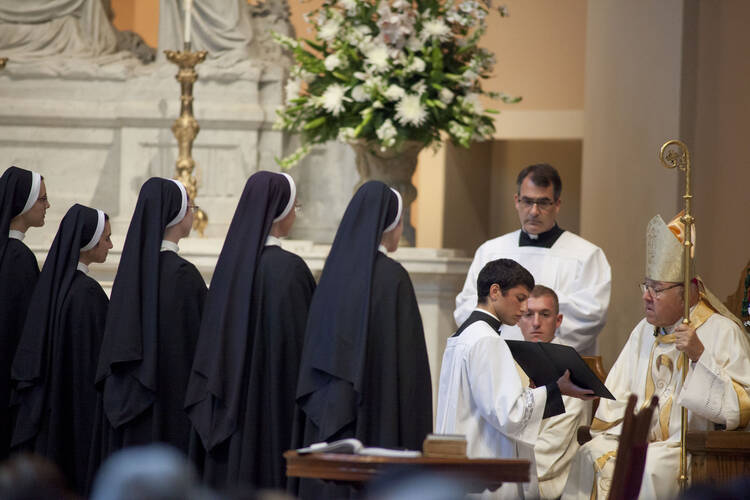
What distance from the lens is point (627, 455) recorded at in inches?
181

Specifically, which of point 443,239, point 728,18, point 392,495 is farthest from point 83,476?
point 443,239

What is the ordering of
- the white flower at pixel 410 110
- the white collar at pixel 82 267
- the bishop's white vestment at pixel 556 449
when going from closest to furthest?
the white collar at pixel 82 267 → the bishop's white vestment at pixel 556 449 → the white flower at pixel 410 110

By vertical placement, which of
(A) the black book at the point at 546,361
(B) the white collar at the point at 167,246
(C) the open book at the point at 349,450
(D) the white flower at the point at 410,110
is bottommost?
(C) the open book at the point at 349,450

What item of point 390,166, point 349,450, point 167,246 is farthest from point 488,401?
point 390,166

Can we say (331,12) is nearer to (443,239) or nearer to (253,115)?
(253,115)

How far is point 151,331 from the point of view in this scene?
20.5 ft

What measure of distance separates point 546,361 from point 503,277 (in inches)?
18.1

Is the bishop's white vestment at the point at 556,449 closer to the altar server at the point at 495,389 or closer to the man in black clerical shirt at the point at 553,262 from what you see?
the man in black clerical shirt at the point at 553,262

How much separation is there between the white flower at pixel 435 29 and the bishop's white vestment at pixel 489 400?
2.81 metres

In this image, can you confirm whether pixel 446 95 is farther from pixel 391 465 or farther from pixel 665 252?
pixel 391 465

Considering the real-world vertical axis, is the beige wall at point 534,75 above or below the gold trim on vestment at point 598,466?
above

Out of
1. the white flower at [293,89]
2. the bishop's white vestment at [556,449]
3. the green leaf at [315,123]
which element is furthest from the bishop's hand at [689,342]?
the white flower at [293,89]

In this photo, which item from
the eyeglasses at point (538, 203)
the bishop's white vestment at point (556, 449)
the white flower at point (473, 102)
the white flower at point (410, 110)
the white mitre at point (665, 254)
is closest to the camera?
the white mitre at point (665, 254)

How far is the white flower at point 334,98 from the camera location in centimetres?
807
